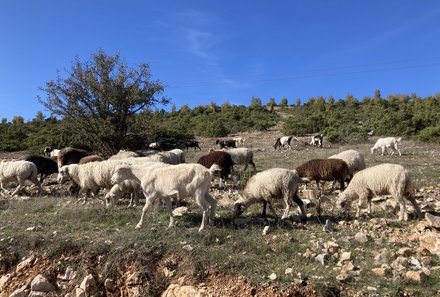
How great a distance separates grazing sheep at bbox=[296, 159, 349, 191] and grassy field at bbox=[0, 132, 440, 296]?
2.48m

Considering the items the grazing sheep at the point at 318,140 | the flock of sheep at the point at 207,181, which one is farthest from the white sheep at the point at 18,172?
the grazing sheep at the point at 318,140

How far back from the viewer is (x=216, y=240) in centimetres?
692

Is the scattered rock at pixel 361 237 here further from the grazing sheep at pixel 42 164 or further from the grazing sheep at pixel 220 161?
the grazing sheep at pixel 42 164

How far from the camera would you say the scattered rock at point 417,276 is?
518cm

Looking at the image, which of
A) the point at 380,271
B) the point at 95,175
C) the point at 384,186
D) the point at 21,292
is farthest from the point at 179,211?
the point at 380,271

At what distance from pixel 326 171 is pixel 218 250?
5.97 metres

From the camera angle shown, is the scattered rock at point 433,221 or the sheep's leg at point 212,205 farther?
the sheep's leg at point 212,205

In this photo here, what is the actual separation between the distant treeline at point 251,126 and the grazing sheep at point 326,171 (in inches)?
381

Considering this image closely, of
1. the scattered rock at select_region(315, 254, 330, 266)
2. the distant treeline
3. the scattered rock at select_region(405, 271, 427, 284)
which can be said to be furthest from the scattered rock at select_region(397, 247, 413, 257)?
the distant treeline

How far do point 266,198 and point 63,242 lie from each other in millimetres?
4295

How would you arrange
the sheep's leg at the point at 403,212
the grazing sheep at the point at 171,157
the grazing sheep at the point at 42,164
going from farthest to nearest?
the grazing sheep at the point at 171,157 < the grazing sheep at the point at 42,164 < the sheep's leg at the point at 403,212

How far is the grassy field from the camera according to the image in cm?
538

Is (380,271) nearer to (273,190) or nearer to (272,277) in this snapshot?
(272,277)

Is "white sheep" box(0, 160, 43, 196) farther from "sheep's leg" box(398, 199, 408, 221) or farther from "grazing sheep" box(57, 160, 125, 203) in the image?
"sheep's leg" box(398, 199, 408, 221)
